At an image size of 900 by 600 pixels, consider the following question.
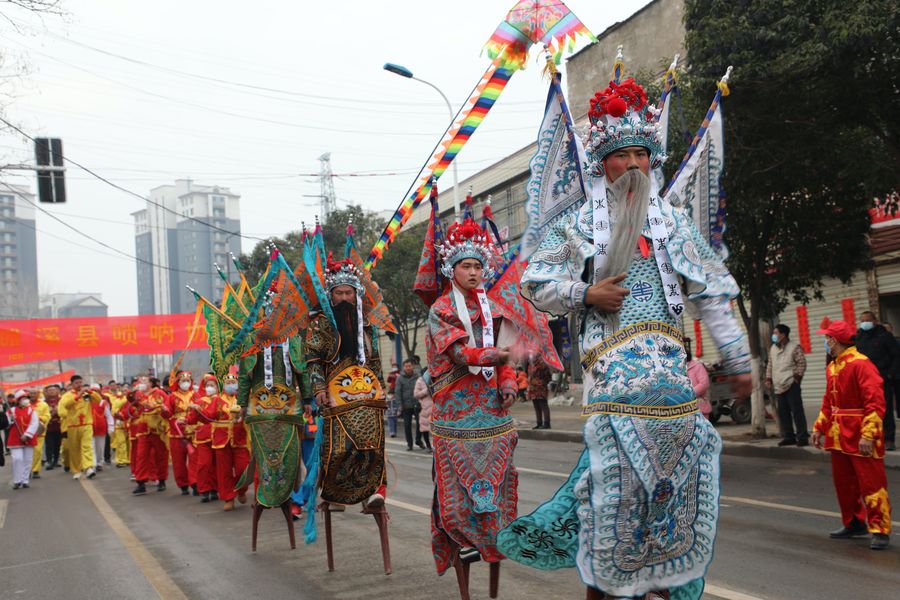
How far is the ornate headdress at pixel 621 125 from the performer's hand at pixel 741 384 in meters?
0.96

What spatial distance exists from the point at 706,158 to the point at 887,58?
7.48 metres

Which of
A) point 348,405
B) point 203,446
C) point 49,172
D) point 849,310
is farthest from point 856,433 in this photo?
point 849,310

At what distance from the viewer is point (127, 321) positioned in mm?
30703

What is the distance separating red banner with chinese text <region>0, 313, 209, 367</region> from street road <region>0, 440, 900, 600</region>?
695 inches

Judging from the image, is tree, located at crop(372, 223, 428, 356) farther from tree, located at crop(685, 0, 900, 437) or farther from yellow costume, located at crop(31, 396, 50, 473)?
tree, located at crop(685, 0, 900, 437)

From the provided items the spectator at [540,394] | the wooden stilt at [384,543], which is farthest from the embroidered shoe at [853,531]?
the spectator at [540,394]

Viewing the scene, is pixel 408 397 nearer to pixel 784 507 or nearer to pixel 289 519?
pixel 784 507

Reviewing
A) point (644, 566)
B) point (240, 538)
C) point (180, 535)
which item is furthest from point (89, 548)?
point (644, 566)

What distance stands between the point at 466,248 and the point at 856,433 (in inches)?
143

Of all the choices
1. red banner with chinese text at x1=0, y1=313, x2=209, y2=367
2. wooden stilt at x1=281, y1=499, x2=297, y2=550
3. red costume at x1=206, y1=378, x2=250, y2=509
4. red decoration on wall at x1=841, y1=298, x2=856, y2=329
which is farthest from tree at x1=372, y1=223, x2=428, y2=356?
wooden stilt at x1=281, y1=499, x2=297, y2=550

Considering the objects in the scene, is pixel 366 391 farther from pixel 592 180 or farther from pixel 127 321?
pixel 127 321

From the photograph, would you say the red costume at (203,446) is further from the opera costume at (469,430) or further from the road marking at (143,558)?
the opera costume at (469,430)

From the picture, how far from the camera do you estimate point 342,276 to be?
7379 millimetres

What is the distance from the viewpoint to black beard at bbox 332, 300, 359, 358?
709 centimetres
